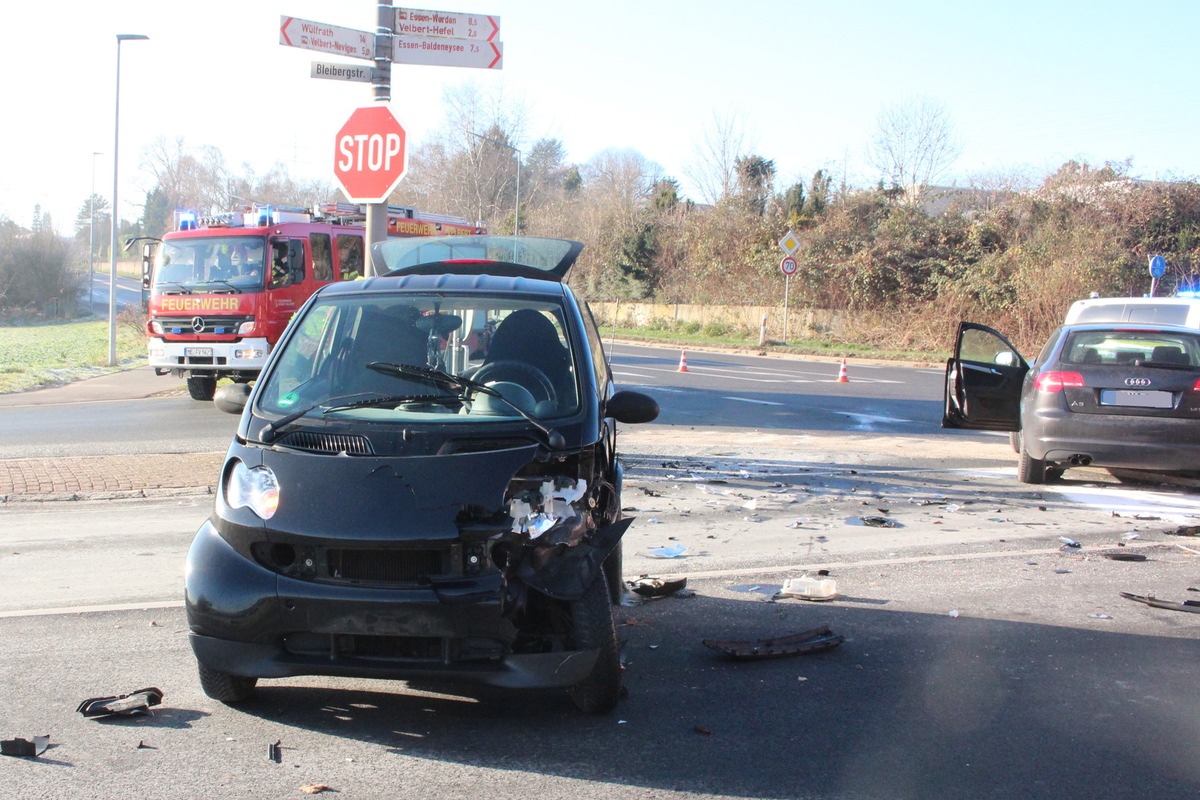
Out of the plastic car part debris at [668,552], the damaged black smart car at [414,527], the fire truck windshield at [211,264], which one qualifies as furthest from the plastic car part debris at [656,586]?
the fire truck windshield at [211,264]

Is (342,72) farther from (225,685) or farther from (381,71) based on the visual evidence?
(225,685)

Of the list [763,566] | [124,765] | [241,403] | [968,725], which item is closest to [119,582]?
[241,403]

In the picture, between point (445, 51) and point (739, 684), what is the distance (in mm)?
6690

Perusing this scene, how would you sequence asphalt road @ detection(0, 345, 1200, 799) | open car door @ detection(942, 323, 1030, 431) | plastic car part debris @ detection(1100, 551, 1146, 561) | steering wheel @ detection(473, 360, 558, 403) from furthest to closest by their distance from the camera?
1. open car door @ detection(942, 323, 1030, 431)
2. plastic car part debris @ detection(1100, 551, 1146, 561)
3. steering wheel @ detection(473, 360, 558, 403)
4. asphalt road @ detection(0, 345, 1200, 799)

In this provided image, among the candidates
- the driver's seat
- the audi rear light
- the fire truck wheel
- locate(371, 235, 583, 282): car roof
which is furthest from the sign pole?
the fire truck wheel

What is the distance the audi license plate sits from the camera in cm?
966

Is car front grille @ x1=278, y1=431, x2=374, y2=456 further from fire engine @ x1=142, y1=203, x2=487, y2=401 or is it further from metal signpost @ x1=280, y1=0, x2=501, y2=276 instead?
fire engine @ x1=142, y1=203, x2=487, y2=401

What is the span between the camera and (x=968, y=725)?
14.2 ft

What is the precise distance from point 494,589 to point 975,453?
9.94m

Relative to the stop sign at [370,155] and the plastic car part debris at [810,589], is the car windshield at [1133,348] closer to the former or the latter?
the plastic car part debris at [810,589]

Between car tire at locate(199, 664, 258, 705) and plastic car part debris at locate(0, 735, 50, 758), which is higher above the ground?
car tire at locate(199, 664, 258, 705)

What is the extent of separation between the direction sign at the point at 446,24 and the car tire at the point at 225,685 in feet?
22.0

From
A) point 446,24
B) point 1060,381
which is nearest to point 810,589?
point 1060,381

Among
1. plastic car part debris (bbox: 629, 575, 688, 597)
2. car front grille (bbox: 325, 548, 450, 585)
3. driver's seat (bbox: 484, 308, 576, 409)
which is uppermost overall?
driver's seat (bbox: 484, 308, 576, 409)
